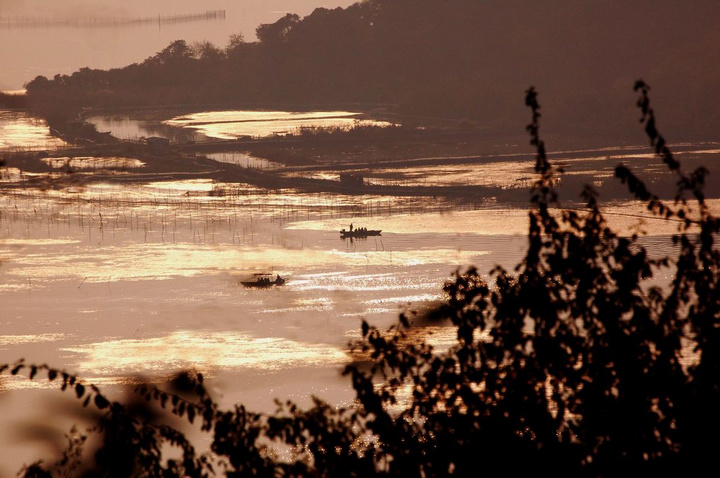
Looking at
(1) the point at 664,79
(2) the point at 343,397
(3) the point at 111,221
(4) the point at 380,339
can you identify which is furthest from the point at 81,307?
(1) the point at 664,79

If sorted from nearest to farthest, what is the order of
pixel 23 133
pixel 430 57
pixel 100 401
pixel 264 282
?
pixel 100 401, pixel 264 282, pixel 23 133, pixel 430 57

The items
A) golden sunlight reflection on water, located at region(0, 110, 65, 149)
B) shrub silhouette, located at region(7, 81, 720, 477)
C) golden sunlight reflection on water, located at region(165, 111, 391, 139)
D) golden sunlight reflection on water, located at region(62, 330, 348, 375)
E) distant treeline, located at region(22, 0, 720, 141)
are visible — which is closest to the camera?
shrub silhouette, located at region(7, 81, 720, 477)

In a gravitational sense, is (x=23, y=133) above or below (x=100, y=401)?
above

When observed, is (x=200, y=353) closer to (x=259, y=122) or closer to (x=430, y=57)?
(x=259, y=122)

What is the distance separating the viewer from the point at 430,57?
9244cm

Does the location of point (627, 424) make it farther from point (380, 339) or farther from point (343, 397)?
point (343, 397)

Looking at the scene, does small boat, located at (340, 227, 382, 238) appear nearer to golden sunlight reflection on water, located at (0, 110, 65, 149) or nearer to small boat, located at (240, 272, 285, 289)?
small boat, located at (240, 272, 285, 289)

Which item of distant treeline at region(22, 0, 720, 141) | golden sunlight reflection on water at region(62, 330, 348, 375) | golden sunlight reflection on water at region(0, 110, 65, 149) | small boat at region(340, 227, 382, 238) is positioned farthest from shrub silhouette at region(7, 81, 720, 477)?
distant treeline at region(22, 0, 720, 141)

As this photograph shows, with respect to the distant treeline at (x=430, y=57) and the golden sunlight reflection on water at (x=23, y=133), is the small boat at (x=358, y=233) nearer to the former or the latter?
the golden sunlight reflection on water at (x=23, y=133)

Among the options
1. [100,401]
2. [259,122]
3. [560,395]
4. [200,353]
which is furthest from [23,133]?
[560,395]

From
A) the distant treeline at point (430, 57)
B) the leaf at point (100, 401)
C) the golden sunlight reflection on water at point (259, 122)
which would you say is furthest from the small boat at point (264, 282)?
the distant treeline at point (430, 57)

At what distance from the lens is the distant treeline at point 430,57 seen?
87.1m

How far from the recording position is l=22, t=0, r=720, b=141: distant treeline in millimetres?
87062

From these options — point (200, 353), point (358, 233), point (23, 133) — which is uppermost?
point (23, 133)
